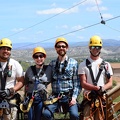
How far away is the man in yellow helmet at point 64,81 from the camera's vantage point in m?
6.91

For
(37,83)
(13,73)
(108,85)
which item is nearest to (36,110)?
(37,83)

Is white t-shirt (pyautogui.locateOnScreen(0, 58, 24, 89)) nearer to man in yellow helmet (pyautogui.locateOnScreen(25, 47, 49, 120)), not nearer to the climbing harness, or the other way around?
man in yellow helmet (pyautogui.locateOnScreen(25, 47, 49, 120))

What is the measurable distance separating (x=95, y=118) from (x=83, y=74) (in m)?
0.90

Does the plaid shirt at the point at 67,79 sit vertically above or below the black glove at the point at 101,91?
above

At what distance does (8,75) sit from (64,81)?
111 centimetres

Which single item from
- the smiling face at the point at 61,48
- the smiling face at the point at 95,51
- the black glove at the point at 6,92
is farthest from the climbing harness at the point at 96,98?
the black glove at the point at 6,92

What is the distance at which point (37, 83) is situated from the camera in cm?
688

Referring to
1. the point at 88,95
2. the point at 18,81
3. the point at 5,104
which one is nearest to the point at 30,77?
the point at 18,81

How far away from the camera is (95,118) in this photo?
6902 mm

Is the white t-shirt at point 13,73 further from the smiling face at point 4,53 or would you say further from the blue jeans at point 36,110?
the blue jeans at point 36,110

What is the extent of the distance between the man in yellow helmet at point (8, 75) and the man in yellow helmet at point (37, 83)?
231 mm

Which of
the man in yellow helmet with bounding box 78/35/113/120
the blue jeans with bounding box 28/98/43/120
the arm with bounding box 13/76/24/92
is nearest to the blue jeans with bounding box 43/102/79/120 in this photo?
the blue jeans with bounding box 28/98/43/120

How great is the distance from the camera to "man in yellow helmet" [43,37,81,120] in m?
6.91

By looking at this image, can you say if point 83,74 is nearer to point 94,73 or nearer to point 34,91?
point 94,73
